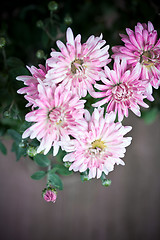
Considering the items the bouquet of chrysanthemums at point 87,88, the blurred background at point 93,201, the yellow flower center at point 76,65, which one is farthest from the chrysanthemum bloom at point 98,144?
the blurred background at point 93,201

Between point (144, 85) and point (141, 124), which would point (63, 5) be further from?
point (141, 124)

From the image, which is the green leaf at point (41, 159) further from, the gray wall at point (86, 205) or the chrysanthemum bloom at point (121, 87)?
the gray wall at point (86, 205)

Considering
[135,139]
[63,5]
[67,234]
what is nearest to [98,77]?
[63,5]

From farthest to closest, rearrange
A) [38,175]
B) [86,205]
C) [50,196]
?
1. [86,205]
2. [38,175]
3. [50,196]

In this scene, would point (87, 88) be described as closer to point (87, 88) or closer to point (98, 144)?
point (87, 88)

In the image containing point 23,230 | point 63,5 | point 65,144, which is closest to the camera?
point 65,144

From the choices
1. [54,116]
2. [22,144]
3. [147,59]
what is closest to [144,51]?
[147,59]
